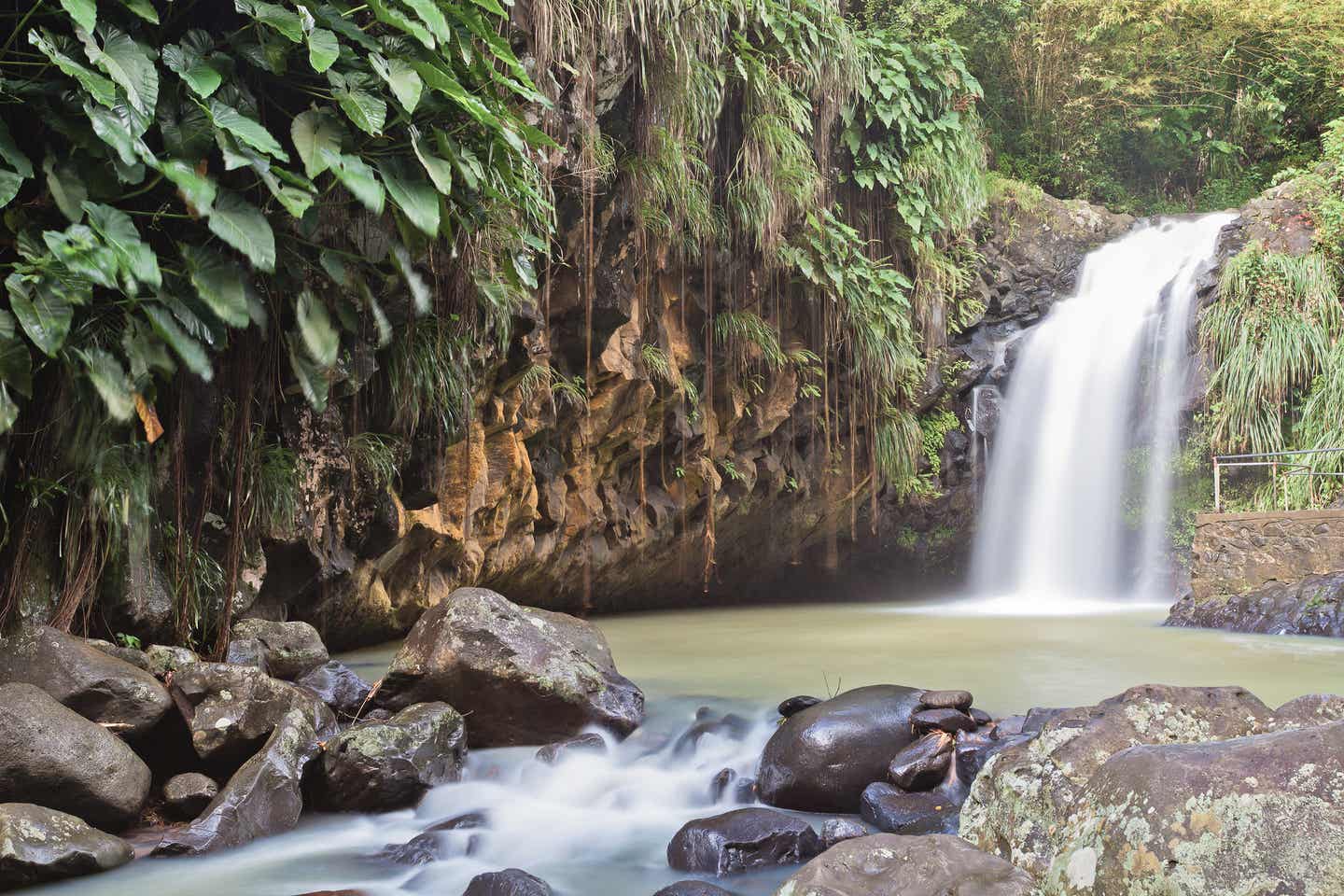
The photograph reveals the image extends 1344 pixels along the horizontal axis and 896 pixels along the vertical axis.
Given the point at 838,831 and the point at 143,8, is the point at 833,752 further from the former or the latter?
the point at 143,8

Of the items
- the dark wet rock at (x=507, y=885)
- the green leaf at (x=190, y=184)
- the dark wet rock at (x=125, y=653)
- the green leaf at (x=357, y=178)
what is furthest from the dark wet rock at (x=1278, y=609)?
the green leaf at (x=190, y=184)

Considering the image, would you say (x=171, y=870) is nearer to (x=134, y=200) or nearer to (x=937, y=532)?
(x=134, y=200)

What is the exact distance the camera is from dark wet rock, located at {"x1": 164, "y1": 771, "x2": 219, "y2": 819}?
3.80 metres

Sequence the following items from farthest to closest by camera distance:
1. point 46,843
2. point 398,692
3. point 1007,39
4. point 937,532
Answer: point 1007,39, point 937,532, point 398,692, point 46,843

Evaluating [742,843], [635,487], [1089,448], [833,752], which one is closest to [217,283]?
[742,843]

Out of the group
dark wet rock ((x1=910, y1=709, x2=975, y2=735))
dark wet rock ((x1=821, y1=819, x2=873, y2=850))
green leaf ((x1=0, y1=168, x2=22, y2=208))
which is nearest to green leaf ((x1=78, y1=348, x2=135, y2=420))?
green leaf ((x1=0, y1=168, x2=22, y2=208))

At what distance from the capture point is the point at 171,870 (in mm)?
3328

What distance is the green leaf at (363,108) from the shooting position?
4.11 m

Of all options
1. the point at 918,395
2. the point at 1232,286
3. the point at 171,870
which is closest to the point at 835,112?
the point at 918,395

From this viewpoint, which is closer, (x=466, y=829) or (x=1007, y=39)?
(x=466, y=829)

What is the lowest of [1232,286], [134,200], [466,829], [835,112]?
[466,829]

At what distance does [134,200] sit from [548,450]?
4628mm

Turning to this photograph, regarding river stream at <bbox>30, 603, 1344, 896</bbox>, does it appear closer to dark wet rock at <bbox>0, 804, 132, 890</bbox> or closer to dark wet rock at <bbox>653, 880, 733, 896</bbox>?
dark wet rock at <bbox>0, 804, 132, 890</bbox>

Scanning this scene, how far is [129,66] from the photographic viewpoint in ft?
12.4
